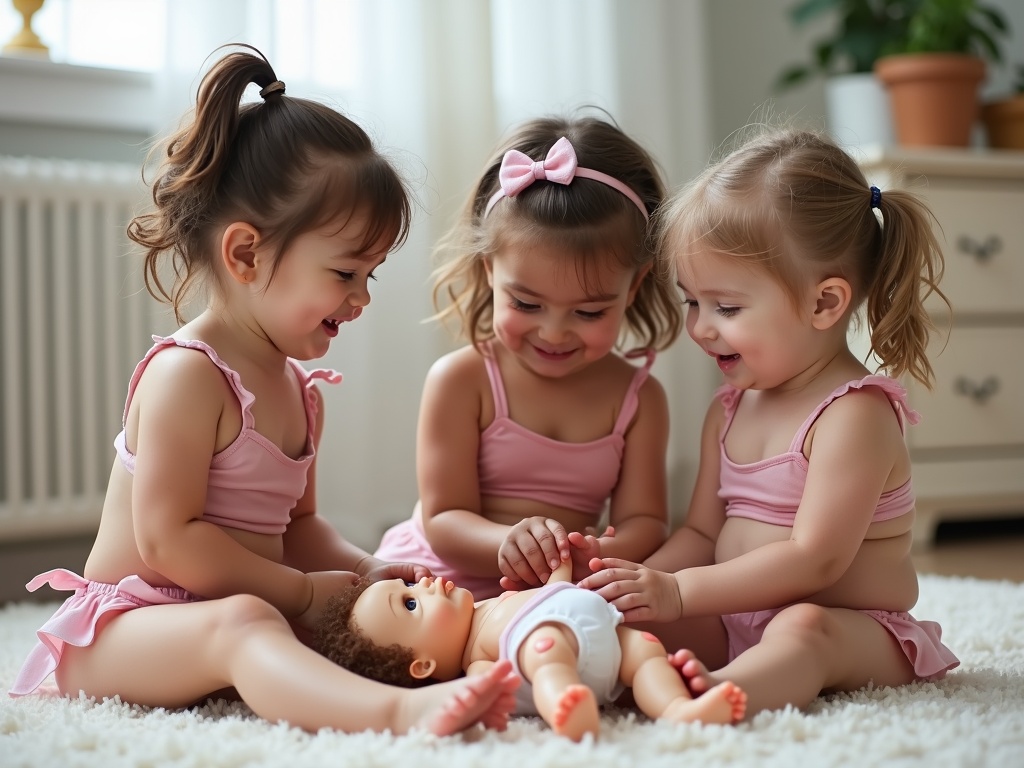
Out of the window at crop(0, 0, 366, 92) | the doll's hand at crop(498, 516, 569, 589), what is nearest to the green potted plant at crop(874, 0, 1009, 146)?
the window at crop(0, 0, 366, 92)

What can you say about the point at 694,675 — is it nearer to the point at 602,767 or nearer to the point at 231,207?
the point at 602,767

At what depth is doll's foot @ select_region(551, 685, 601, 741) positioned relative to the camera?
82 cm

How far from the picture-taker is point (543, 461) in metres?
1.34

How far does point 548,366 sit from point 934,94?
4.63 feet

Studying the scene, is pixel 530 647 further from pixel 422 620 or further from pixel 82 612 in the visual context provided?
pixel 82 612

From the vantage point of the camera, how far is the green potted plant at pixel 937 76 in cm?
227

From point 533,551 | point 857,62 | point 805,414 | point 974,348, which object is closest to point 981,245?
point 974,348

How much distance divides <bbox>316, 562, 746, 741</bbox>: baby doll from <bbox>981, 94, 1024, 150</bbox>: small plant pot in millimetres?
1832

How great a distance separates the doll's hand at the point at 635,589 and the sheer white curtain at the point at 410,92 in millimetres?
1154

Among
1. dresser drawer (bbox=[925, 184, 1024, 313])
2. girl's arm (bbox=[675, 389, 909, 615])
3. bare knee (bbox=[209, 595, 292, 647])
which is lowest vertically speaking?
bare knee (bbox=[209, 595, 292, 647])

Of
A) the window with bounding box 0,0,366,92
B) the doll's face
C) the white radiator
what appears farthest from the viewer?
the window with bounding box 0,0,366,92

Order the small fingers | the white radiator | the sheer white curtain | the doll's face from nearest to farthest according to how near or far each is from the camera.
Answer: the doll's face → the small fingers → the white radiator → the sheer white curtain

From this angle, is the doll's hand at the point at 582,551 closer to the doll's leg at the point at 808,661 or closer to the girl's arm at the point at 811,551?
the girl's arm at the point at 811,551

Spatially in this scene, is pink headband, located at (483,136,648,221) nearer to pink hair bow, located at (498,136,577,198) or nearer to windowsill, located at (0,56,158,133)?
pink hair bow, located at (498,136,577,198)
